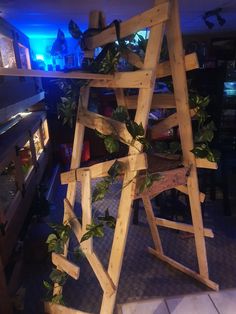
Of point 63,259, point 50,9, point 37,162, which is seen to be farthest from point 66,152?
point 63,259

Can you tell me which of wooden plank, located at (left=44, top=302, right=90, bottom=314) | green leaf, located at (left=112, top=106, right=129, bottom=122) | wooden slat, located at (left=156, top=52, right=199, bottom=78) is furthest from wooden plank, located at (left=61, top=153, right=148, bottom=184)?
wooden plank, located at (left=44, top=302, right=90, bottom=314)

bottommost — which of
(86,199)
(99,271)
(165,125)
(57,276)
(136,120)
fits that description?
(57,276)

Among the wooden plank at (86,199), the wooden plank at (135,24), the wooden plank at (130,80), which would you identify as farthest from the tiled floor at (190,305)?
the wooden plank at (135,24)

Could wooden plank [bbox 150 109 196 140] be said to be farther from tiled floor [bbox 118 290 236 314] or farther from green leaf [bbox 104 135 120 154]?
tiled floor [bbox 118 290 236 314]

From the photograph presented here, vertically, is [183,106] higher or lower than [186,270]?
higher

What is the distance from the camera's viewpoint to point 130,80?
107 centimetres

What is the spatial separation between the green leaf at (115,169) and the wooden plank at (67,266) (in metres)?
0.57

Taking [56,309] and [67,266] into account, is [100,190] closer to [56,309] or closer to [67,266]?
[67,266]

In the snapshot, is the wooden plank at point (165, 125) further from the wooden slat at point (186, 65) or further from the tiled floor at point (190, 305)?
the tiled floor at point (190, 305)

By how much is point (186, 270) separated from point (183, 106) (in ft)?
3.91

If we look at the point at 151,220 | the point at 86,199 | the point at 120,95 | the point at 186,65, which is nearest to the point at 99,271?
the point at 86,199

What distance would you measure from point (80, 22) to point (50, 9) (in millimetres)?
594

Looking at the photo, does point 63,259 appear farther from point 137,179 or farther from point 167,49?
point 167,49

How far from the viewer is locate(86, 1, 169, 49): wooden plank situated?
97cm
